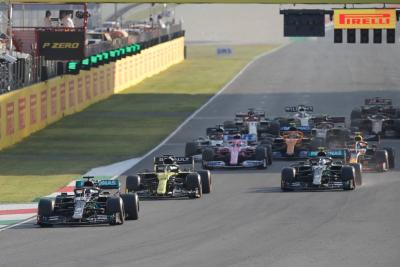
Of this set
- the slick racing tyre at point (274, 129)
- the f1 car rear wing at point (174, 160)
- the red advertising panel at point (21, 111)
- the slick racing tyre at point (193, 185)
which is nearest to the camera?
the slick racing tyre at point (193, 185)

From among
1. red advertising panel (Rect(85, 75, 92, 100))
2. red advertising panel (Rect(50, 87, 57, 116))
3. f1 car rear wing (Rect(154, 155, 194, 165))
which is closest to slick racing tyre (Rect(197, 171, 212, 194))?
f1 car rear wing (Rect(154, 155, 194, 165))

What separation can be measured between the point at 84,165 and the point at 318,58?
7138 centimetres

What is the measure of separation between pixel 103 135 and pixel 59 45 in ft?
20.4

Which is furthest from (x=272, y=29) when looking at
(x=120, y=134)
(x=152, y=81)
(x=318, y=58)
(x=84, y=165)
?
(x=84, y=165)

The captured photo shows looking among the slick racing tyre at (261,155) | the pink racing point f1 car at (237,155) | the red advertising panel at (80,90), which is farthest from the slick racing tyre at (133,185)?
the red advertising panel at (80,90)

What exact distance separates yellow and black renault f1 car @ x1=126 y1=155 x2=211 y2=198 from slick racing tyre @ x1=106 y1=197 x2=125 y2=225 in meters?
4.74

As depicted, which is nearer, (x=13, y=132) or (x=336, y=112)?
(x=13, y=132)

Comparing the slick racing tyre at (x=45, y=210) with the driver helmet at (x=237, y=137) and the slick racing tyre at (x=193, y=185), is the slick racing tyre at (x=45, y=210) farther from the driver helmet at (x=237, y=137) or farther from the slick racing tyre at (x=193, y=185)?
the driver helmet at (x=237, y=137)

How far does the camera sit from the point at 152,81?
87688mm

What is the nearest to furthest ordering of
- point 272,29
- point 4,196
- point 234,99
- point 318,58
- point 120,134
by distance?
point 4,196 < point 120,134 < point 234,99 < point 318,58 < point 272,29

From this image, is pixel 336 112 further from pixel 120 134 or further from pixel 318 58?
pixel 318 58

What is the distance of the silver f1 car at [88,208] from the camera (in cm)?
3000

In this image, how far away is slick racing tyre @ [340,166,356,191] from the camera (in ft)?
117

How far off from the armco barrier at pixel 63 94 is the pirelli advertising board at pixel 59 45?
1.04m
